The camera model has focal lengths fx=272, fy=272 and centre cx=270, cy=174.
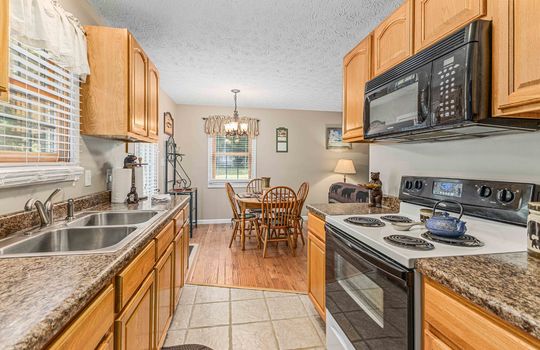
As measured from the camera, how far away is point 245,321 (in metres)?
2.06

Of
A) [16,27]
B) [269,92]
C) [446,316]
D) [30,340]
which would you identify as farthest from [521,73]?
[269,92]

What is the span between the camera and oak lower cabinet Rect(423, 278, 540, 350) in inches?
24.7

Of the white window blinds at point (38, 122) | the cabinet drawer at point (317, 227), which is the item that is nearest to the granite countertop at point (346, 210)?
the cabinet drawer at point (317, 227)

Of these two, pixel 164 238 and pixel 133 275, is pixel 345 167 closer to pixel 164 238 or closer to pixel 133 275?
pixel 164 238

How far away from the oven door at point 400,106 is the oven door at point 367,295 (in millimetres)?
634

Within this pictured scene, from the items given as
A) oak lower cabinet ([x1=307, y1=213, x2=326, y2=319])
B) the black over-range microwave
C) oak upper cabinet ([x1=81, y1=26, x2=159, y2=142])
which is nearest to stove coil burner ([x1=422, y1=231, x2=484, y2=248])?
the black over-range microwave

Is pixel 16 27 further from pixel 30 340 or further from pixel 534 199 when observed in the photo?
pixel 534 199

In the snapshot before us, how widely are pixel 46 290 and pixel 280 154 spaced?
4950mm

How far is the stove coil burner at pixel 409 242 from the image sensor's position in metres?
1.05

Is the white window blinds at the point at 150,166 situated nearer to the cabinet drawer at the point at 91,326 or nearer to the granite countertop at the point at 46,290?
the granite countertop at the point at 46,290

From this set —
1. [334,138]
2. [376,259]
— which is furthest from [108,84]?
[334,138]

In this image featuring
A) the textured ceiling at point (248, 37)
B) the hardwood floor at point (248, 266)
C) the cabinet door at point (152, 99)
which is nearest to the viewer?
the textured ceiling at point (248, 37)

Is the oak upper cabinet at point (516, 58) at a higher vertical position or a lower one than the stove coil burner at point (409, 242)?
higher

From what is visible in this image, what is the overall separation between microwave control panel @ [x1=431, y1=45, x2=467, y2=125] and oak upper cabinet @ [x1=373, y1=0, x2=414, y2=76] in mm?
351
